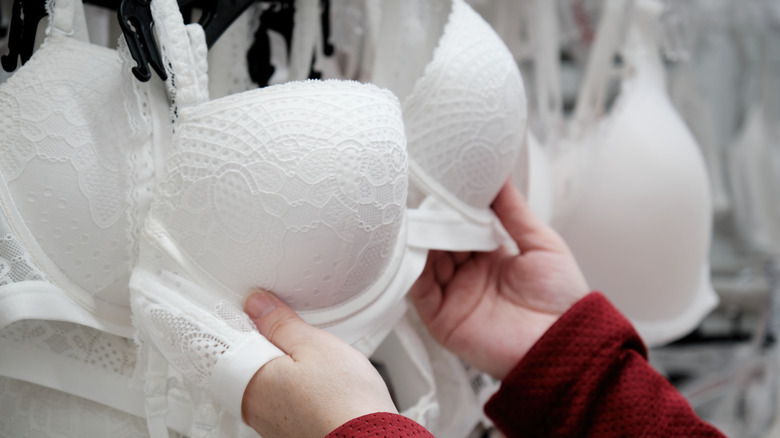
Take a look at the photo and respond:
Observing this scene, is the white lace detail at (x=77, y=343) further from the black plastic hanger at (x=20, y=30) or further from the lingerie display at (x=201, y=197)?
the black plastic hanger at (x=20, y=30)

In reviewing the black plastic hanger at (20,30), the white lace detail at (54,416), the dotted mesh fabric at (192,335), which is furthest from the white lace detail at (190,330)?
the black plastic hanger at (20,30)

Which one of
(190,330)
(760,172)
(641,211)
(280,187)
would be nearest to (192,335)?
(190,330)

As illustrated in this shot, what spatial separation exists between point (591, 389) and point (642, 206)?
433 mm

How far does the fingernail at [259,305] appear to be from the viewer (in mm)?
468

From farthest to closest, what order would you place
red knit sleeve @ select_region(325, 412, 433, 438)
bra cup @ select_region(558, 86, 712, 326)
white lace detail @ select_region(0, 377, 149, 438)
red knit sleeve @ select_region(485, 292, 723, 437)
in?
bra cup @ select_region(558, 86, 712, 326) → red knit sleeve @ select_region(485, 292, 723, 437) → white lace detail @ select_region(0, 377, 149, 438) → red knit sleeve @ select_region(325, 412, 433, 438)

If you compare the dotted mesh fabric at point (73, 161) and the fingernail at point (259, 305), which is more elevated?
the dotted mesh fabric at point (73, 161)

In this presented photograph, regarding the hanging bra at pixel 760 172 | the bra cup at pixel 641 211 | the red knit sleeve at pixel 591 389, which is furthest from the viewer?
the hanging bra at pixel 760 172

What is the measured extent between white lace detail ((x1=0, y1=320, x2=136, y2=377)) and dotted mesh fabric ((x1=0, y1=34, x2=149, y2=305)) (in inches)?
1.8

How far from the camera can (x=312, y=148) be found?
45 cm

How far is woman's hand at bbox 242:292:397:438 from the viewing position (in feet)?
1.40

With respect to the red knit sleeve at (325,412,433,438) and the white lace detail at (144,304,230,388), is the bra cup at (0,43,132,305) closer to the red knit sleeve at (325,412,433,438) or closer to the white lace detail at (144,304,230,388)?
the white lace detail at (144,304,230,388)

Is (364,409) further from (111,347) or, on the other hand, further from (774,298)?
(774,298)

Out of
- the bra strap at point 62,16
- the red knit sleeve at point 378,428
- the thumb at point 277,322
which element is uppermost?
the bra strap at point 62,16

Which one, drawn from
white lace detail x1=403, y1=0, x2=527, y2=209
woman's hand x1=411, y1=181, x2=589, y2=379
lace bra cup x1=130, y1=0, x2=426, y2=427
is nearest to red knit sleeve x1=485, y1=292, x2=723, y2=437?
woman's hand x1=411, y1=181, x2=589, y2=379
